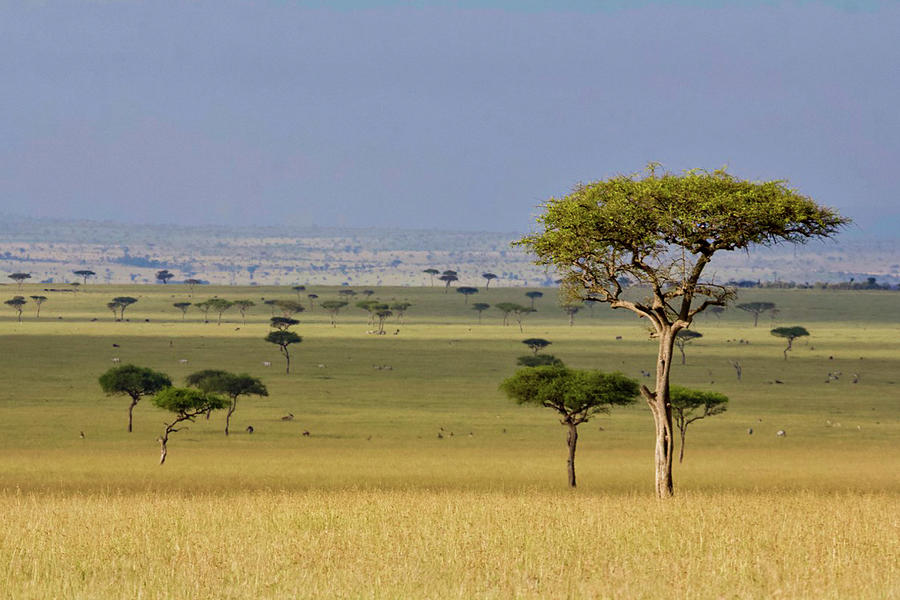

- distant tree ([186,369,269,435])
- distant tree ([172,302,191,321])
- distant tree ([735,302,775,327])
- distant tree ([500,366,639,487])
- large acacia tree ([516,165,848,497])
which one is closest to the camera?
large acacia tree ([516,165,848,497])

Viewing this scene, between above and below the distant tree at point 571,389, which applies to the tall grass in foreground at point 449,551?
above

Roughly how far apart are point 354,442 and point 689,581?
56.9m

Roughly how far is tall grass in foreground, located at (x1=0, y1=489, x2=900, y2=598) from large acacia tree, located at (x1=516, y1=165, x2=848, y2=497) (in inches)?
211

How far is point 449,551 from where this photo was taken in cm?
1477

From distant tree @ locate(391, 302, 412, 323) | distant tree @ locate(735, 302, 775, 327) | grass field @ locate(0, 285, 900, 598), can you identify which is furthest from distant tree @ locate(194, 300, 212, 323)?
distant tree @ locate(735, 302, 775, 327)

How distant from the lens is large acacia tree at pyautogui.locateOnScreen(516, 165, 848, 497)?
2462cm

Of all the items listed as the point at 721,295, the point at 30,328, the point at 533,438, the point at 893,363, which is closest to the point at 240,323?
the point at 30,328

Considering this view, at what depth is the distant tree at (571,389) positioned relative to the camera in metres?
49.6

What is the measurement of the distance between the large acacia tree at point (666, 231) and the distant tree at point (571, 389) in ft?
76.2

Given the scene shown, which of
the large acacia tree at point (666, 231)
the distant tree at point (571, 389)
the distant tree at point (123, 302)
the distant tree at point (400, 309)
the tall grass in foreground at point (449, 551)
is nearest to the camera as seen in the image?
the tall grass in foreground at point (449, 551)

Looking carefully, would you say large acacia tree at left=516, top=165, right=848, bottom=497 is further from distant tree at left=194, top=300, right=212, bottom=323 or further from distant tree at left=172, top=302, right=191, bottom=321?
distant tree at left=172, top=302, right=191, bottom=321

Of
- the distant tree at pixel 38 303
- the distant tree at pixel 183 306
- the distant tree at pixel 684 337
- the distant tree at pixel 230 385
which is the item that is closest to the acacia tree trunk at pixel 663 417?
the distant tree at pixel 230 385

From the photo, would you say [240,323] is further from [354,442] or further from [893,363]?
[354,442]

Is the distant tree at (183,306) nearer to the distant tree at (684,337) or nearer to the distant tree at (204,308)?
the distant tree at (204,308)
